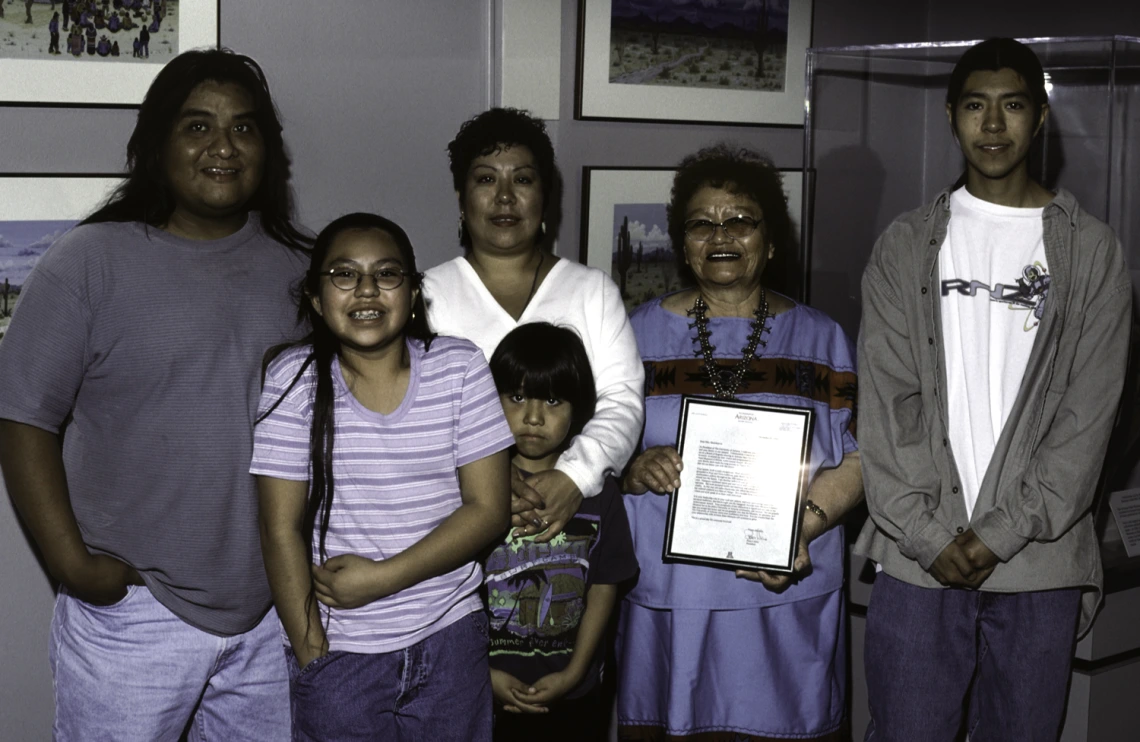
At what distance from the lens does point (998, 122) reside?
3.03 metres

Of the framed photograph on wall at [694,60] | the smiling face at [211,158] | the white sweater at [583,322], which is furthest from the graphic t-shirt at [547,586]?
the framed photograph on wall at [694,60]

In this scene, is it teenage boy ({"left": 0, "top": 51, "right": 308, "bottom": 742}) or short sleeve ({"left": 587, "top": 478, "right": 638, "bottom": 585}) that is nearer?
teenage boy ({"left": 0, "top": 51, "right": 308, "bottom": 742})

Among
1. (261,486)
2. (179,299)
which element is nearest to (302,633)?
(261,486)

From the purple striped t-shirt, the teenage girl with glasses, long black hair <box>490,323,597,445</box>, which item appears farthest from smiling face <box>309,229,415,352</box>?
long black hair <box>490,323,597,445</box>

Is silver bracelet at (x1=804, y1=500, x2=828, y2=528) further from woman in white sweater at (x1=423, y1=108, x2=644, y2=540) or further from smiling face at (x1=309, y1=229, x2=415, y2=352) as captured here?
smiling face at (x1=309, y1=229, x2=415, y2=352)

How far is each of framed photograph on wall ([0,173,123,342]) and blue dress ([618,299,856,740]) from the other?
1.56 m

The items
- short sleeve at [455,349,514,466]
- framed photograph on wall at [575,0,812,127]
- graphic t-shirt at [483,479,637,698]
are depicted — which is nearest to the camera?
Result: short sleeve at [455,349,514,466]

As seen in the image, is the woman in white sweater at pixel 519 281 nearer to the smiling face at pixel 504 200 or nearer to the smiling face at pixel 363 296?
the smiling face at pixel 504 200

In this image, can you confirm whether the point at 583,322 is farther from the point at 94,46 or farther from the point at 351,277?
the point at 94,46

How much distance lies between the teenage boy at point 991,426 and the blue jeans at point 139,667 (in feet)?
5.31

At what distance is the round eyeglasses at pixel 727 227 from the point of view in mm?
3158

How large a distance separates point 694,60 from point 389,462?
2509 millimetres

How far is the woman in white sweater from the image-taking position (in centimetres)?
308

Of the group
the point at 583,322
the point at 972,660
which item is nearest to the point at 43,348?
the point at 583,322
